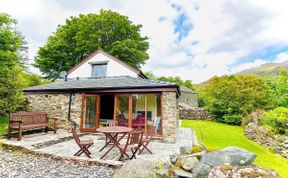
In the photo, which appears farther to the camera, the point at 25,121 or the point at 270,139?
the point at 270,139

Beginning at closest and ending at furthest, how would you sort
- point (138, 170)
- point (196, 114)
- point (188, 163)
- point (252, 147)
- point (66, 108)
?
point (138, 170), point (188, 163), point (252, 147), point (66, 108), point (196, 114)

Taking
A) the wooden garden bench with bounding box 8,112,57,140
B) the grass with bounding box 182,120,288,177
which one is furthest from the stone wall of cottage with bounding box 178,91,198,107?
the wooden garden bench with bounding box 8,112,57,140

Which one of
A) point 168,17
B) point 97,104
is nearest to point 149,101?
point 97,104

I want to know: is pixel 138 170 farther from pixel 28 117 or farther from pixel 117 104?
pixel 28 117

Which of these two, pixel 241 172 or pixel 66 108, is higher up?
pixel 66 108

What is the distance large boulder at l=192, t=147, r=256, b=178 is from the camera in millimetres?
3920

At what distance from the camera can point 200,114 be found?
24.8 metres

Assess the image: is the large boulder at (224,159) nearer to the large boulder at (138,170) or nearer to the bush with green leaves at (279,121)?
the large boulder at (138,170)

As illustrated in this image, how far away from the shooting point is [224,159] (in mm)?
4090

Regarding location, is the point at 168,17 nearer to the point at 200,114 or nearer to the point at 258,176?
the point at 200,114

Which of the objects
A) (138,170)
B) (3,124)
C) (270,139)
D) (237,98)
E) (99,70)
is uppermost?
(99,70)

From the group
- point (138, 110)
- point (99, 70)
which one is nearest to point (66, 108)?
point (138, 110)

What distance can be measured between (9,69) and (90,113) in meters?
5.15

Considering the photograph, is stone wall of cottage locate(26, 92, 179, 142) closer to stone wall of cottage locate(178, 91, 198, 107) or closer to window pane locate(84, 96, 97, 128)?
window pane locate(84, 96, 97, 128)
